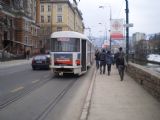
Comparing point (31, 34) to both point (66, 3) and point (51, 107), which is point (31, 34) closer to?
point (66, 3)

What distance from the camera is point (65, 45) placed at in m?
26.4

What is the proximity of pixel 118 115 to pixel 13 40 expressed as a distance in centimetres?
6769

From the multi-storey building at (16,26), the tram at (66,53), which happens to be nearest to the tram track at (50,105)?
the tram at (66,53)

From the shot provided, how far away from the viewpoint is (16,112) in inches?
461

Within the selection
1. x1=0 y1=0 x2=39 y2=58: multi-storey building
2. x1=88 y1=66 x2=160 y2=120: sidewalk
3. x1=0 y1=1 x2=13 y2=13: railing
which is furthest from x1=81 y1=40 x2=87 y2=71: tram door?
x1=0 y1=1 x2=13 y2=13: railing

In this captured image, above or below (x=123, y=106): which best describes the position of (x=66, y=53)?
above

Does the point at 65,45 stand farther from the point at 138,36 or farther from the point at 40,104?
the point at 138,36

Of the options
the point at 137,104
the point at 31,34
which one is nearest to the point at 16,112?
the point at 137,104

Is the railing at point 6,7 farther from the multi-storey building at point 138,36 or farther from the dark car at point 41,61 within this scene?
the multi-storey building at point 138,36

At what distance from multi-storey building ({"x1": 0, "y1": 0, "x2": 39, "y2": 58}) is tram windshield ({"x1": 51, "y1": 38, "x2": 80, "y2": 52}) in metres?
42.2

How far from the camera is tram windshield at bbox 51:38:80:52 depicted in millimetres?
26250

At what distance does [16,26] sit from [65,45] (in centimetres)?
5629

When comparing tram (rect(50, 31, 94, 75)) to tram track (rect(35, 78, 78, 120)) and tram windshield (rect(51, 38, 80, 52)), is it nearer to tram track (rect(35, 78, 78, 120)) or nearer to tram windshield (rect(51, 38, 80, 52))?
tram windshield (rect(51, 38, 80, 52))

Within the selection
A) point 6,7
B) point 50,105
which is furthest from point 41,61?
point 6,7
